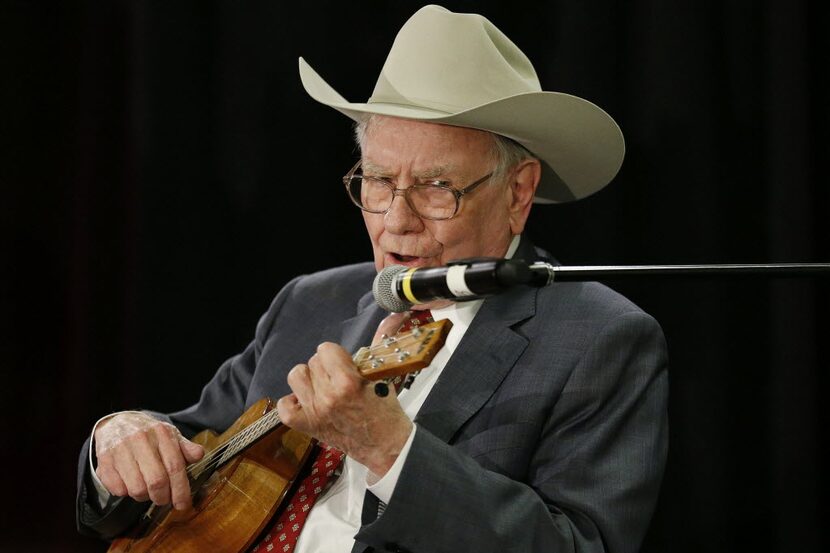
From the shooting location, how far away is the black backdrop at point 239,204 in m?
2.77

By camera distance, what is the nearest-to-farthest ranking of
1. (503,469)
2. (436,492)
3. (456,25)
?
(436,492) < (503,469) < (456,25)

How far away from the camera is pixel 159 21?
346 centimetres

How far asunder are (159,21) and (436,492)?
2.35 metres

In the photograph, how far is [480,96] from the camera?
226 cm

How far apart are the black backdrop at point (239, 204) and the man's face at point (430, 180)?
2.59 ft

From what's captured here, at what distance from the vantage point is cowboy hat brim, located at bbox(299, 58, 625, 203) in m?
2.14

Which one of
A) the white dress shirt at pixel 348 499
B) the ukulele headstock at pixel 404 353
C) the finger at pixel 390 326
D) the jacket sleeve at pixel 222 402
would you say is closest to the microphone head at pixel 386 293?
the ukulele headstock at pixel 404 353

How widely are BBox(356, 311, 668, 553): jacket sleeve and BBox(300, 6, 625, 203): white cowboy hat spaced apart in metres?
0.46

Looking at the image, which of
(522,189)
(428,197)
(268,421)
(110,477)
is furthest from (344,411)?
(522,189)

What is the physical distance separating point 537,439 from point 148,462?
34.2 inches

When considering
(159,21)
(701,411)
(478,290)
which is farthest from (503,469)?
(159,21)

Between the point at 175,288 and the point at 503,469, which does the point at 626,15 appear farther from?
the point at 175,288

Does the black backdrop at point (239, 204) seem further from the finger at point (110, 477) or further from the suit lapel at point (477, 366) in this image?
the finger at point (110, 477)

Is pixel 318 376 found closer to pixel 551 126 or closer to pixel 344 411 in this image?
pixel 344 411
